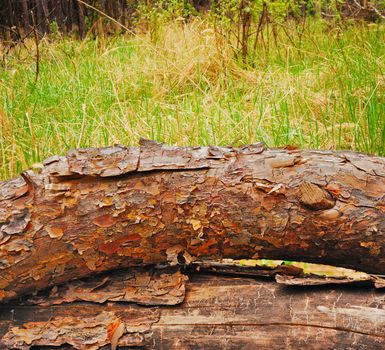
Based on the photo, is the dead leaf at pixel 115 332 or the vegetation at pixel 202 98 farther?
the vegetation at pixel 202 98

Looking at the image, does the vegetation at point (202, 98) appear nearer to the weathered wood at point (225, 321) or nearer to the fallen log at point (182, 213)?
the fallen log at point (182, 213)

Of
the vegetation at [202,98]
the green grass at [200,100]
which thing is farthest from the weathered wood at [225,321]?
the green grass at [200,100]

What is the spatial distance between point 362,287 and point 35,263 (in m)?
0.79

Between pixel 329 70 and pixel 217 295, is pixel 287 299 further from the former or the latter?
pixel 329 70

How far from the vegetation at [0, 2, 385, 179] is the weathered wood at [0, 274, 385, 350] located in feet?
2.34

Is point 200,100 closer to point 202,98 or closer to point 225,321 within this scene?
point 202,98

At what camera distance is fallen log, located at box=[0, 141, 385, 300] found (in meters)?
1.41

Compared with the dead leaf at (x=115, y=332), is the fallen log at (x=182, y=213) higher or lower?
higher

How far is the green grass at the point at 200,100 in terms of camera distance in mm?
2951

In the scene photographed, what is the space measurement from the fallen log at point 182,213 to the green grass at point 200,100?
1.11 meters

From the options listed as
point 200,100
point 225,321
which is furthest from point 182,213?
point 200,100

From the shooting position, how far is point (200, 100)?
12.9ft

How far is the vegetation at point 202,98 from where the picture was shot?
2.96 m

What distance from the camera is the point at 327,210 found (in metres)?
1.39
